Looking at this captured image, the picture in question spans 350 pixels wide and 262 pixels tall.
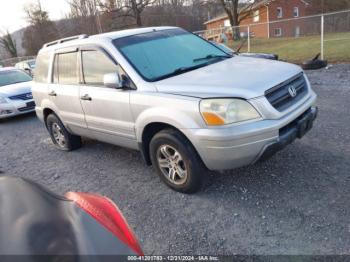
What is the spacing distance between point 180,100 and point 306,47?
1473 cm

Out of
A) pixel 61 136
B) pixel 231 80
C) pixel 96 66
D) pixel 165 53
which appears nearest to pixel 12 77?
pixel 61 136

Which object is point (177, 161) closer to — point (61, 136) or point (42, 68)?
point (61, 136)

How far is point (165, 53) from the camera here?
13.7 ft

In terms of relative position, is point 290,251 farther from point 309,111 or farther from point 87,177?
point 87,177

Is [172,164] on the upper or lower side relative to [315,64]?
upper

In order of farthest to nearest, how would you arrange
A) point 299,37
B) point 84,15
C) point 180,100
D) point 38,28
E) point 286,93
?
1. point 38,28
2. point 84,15
3. point 299,37
4. point 286,93
5. point 180,100

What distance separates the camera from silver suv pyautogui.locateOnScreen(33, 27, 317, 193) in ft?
10.3

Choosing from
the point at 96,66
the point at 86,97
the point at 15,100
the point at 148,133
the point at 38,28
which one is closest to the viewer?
the point at 148,133

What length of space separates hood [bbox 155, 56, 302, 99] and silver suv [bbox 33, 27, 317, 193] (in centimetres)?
1

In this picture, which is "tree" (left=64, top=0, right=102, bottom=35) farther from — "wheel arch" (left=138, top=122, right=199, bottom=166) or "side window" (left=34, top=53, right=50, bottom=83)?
"wheel arch" (left=138, top=122, right=199, bottom=166)

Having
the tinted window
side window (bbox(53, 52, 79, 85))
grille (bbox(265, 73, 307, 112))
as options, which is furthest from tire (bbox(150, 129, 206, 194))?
side window (bbox(53, 52, 79, 85))

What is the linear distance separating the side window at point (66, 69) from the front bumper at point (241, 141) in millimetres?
2338

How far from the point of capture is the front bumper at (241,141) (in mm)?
3076

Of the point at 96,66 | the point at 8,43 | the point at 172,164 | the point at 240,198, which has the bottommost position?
the point at 240,198
